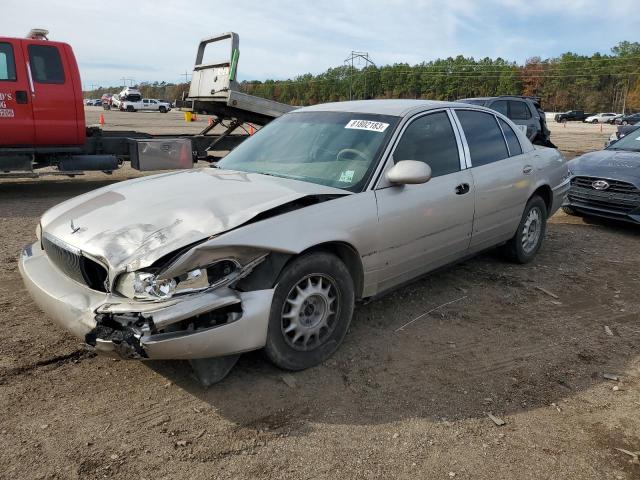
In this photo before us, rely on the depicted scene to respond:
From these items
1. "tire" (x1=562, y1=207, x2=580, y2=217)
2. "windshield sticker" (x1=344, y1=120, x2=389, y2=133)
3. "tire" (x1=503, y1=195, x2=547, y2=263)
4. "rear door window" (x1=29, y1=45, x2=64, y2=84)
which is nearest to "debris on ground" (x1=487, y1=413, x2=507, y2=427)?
"windshield sticker" (x1=344, y1=120, x2=389, y2=133)

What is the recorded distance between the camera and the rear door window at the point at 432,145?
13.0 feet

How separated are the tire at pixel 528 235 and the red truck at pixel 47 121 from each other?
22.2 ft

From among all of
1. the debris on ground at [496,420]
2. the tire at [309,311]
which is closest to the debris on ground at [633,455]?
the debris on ground at [496,420]

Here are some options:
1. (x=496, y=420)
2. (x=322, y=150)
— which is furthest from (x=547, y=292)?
(x=322, y=150)

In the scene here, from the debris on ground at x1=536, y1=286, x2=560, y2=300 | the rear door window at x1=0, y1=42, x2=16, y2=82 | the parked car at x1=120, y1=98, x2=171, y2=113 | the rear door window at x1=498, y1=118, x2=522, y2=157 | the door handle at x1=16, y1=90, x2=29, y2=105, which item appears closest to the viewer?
the debris on ground at x1=536, y1=286, x2=560, y2=300

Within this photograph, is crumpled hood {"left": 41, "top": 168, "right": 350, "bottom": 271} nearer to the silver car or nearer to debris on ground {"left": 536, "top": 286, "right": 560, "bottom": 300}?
the silver car

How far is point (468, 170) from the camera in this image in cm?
450

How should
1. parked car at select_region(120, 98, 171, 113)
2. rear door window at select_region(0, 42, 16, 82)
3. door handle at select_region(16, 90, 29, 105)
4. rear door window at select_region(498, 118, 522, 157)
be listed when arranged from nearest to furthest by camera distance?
1. rear door window at select_region(498, 118, 522, 157)
2. rear door window at select_region(0, 42, 16, 82)
3. door handle at select_region(16, 90, 29, 105)
4. parked car at select_region(120, 98, 171, 113)

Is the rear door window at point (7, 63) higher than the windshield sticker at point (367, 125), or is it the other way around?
the rear door window at point (7, 63)

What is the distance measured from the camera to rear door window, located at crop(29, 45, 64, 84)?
320 inches

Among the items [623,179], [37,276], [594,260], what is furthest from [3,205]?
[623,179]

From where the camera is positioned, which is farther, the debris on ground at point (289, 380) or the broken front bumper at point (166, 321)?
the debris on ground at point (289, 380)

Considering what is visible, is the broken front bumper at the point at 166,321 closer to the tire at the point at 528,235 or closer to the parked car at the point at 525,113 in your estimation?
the tire at the point at 528,235

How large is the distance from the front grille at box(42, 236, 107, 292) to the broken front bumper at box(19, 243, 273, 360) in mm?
44
